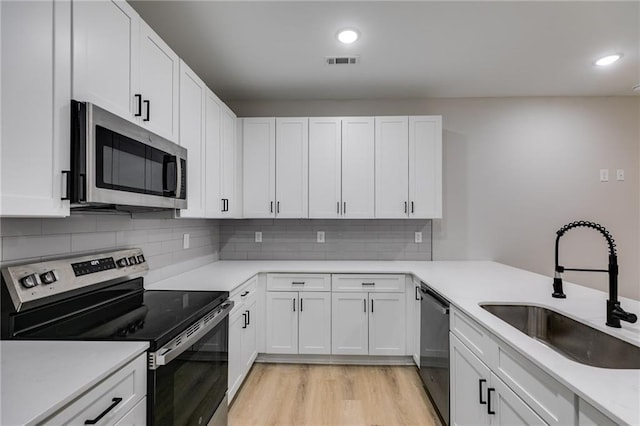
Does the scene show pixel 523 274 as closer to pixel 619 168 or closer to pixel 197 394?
pixel 619 168

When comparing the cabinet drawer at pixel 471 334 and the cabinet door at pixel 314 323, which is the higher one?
the cabinet drawer at pixel 471 334

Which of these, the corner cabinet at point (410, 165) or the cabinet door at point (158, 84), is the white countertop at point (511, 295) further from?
the cabinet door at point (158, 84)

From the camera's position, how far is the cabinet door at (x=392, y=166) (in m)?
2.98

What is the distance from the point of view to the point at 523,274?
2.53 m

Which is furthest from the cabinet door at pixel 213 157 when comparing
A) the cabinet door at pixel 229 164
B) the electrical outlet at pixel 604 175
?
the electrical outlet at pixel 604 175

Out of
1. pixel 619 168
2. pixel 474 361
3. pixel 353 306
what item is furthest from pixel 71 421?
pixel 619 168

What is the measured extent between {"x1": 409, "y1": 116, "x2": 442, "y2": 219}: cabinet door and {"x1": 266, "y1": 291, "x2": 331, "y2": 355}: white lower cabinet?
1263 mm

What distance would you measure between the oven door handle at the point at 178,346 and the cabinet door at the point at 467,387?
1.37 metres

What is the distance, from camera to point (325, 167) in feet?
9.94

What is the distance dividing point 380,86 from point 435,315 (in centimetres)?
214

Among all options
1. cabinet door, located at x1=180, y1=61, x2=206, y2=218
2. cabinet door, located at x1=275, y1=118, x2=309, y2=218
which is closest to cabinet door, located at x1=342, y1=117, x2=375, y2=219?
cabinet door, located at x1=275, y1=118, x2=309, y2=218

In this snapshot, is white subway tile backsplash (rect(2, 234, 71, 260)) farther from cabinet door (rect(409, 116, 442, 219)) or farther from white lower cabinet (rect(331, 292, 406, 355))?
cabinet door (rect(409, 116, 442, 219))

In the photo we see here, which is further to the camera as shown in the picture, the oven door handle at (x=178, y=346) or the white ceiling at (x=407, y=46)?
the white ceiling at (x=407, y=46)

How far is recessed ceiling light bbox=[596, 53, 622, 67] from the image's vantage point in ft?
8.03
